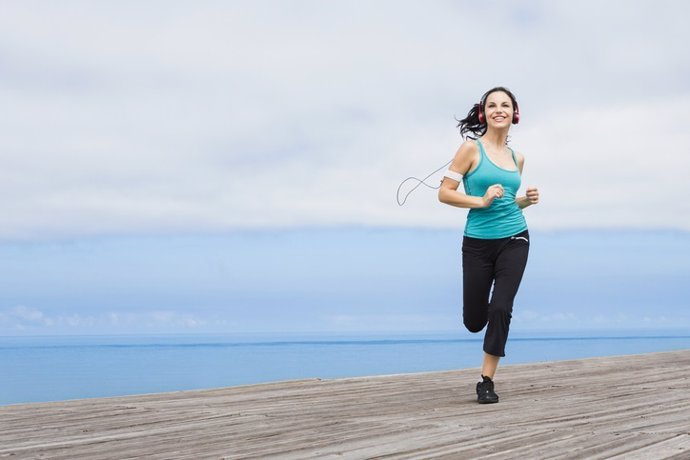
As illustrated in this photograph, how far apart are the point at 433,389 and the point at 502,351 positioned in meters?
0.96

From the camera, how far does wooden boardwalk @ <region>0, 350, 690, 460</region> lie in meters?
3.10

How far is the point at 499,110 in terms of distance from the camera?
4.92 metres

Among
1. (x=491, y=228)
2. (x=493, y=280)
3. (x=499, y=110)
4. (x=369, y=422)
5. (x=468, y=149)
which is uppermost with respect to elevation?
(x=499, y=110)

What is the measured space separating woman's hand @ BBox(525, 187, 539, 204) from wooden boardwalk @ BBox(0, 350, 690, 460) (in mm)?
1108

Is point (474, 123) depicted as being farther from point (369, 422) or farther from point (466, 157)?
point (369, 422)

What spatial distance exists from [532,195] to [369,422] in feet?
5.73

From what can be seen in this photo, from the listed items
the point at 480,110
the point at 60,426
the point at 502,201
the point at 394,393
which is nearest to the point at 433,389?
the point at 394,393

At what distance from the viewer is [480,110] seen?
509cm

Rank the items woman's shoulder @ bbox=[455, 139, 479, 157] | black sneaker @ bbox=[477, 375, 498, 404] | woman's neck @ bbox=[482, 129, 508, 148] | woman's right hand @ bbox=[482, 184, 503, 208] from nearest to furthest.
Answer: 1. woman's right hand @ bbox=[482, 184, 503, 208]
2. black sneaker @ bbox=[477, 375, 498, 404]
3. woman's shoulder @ bbox=[455, 139, 479, 157]
4. woman's neck @ bbox=[482, 129, 508, 148]

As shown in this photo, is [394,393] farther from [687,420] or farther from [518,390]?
[687,420]

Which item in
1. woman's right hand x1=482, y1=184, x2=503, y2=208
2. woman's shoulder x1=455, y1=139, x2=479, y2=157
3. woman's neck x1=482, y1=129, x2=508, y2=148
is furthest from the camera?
woman's neck x1=482, y1=129, x2=508, y2=148

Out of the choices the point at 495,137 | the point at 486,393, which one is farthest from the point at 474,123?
the point at 486,393

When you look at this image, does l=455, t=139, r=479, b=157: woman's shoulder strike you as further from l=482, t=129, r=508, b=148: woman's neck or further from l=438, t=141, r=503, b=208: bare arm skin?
l=482, t=129, r=508, b=148: woman's neck

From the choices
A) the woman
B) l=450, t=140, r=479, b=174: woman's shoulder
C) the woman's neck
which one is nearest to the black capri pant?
the woman
